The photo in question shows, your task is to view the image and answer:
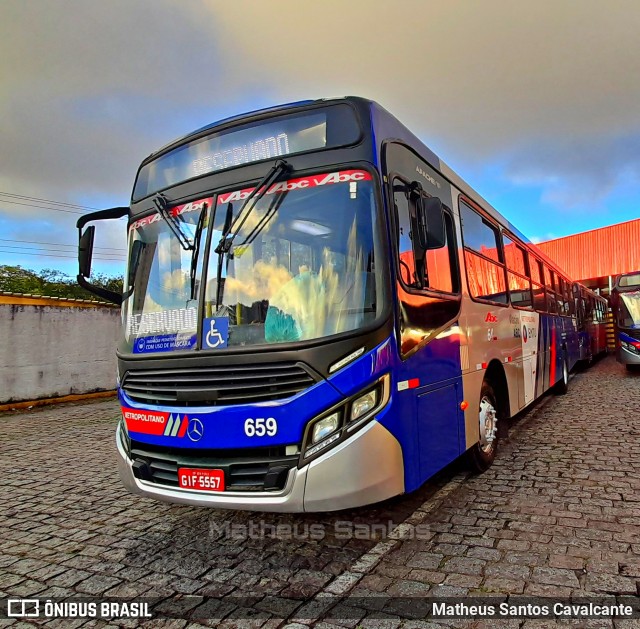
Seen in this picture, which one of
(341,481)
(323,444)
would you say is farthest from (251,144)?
(341,481)

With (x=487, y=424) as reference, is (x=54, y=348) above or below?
above

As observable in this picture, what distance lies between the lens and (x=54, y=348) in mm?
12086

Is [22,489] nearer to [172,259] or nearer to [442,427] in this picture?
[172,259]

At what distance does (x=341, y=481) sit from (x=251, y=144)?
2530mm

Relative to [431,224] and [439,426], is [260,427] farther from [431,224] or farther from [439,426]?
[431,224]

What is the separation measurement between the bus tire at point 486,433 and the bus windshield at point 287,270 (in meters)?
2.49

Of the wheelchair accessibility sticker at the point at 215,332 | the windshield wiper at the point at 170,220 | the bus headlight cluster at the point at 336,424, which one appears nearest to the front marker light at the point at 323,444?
the bus headlight cluster at the point at 336,424

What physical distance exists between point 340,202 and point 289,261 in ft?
1.77

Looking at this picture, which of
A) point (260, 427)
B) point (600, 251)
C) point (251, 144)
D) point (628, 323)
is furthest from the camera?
point (600, 251)

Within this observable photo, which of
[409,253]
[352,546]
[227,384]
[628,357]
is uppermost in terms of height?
[409,253]

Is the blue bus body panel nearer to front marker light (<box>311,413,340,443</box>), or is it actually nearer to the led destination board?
front marker light (<box>311,413,340,443</box>)

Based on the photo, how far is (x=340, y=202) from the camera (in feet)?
11.5

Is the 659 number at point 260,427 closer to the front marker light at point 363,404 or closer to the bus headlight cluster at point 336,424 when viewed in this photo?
the bus headlight cluster at point 336,424

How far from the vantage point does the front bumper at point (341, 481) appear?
3102 mm
